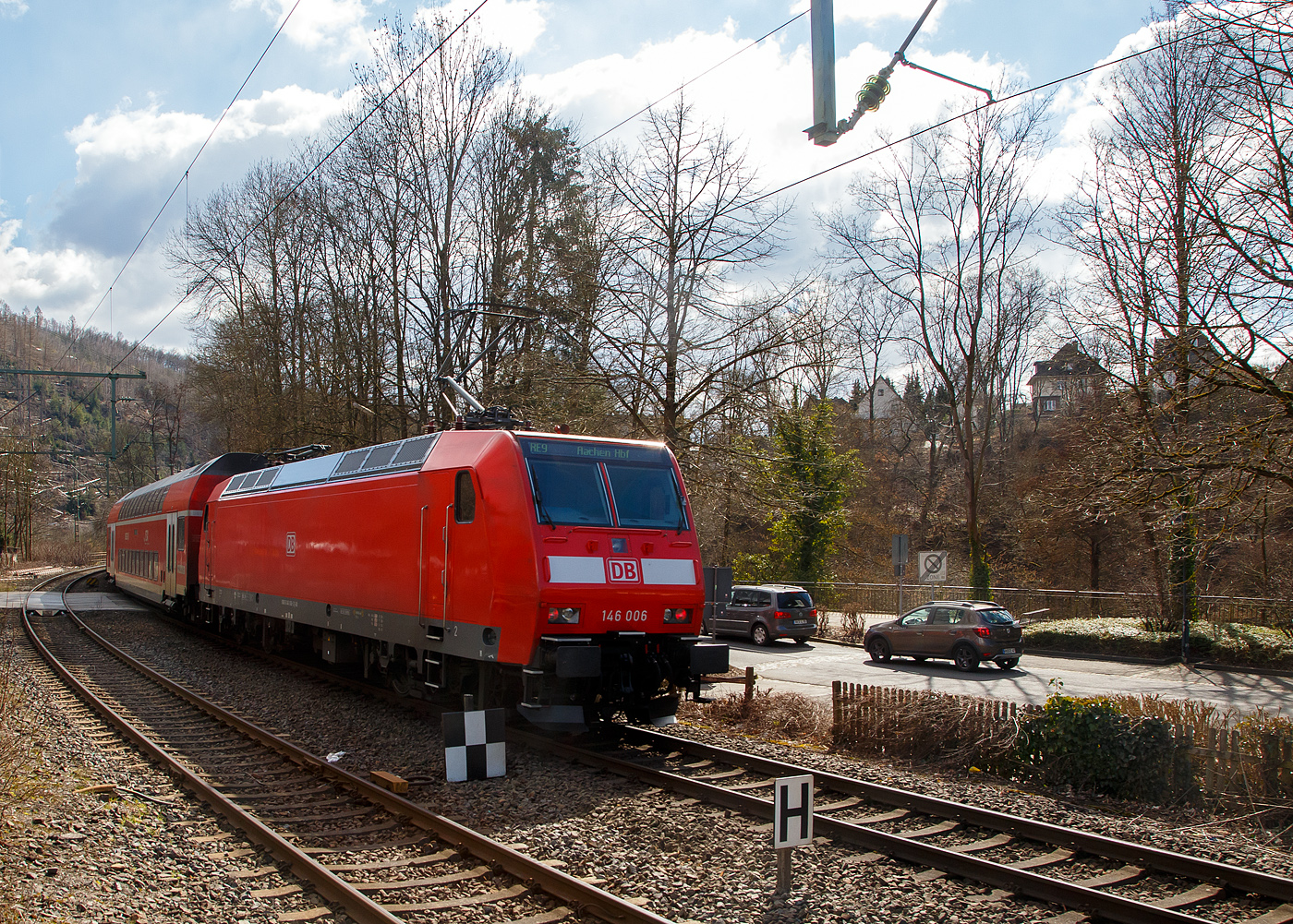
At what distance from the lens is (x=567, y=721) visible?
8.91 m

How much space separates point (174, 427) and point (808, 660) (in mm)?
62006

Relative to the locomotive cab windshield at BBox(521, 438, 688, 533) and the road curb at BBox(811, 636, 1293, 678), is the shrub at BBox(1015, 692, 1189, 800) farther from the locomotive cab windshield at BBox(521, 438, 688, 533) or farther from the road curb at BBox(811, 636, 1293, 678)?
the road curb at BBox(811, 636, 1293, 678)

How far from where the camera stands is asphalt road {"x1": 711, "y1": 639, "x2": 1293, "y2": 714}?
51.3ft

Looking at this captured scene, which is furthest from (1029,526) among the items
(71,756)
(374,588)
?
(71,756)

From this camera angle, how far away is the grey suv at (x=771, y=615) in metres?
24.5

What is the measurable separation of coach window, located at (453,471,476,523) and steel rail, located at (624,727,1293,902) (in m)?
3.58

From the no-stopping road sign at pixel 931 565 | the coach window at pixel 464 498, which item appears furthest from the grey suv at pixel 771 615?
the coach window at pixel 464 498

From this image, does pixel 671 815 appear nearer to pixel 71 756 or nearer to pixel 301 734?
pixel 301 734

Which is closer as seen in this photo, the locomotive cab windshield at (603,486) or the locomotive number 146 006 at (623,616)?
the locomotive number 146 006 at (623,616)

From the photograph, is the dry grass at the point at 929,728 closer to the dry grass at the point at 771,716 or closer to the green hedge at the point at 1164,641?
the dry grass at the point at 771,716

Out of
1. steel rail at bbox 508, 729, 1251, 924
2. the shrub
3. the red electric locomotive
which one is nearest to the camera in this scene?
steel rail at bbox 508, 729, 1251, 924

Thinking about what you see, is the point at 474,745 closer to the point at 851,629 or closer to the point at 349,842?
the point at 349,842

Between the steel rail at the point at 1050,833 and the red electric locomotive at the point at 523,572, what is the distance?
1.49 metres

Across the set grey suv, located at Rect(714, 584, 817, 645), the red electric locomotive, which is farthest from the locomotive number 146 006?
grey suv, located at Rect(714, 584, 817, 645)
